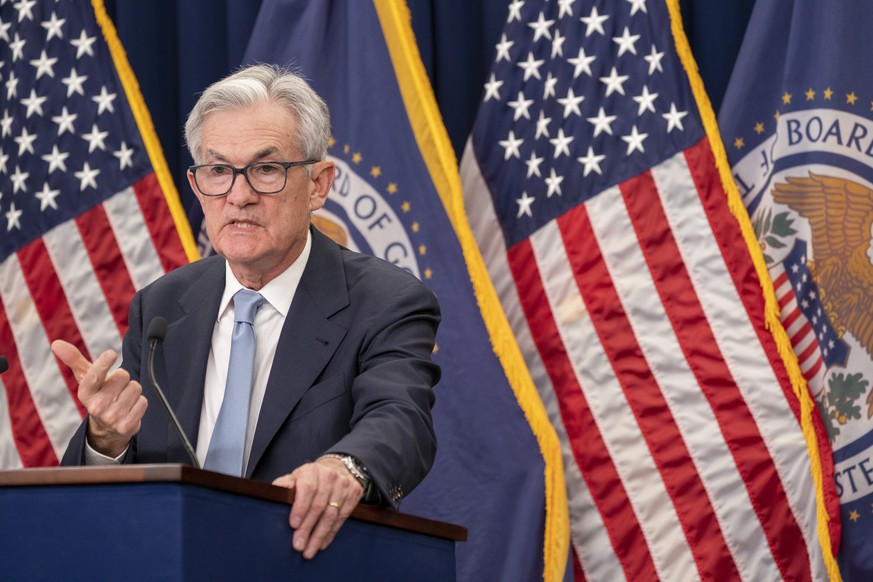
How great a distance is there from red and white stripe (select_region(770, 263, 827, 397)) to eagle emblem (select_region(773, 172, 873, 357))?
0.25 feet

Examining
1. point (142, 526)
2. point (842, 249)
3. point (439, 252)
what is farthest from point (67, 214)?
point (142, 526)

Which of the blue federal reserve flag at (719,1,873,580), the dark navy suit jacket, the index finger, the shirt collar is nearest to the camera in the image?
the index finger

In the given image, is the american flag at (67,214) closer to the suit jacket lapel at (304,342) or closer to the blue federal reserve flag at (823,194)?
the suit jacket lapel at (304,342)

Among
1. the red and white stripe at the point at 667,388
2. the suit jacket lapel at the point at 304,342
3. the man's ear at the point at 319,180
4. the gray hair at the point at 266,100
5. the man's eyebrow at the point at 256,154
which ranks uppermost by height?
the gray hair at the point at 266,100

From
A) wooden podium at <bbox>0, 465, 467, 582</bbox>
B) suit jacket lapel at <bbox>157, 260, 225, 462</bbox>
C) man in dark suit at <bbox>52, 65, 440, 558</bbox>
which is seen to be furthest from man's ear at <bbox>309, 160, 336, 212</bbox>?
wooden podium at <bbox>0, 465, 467, 582</bbox>

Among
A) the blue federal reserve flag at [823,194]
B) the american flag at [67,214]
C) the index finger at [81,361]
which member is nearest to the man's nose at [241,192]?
the index finger at [81,361]

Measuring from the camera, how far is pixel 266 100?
207cm

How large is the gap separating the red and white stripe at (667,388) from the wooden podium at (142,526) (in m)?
1.93

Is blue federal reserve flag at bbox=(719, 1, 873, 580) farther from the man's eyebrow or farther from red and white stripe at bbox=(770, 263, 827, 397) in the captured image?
the man's eyebrow

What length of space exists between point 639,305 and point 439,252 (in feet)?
1.98

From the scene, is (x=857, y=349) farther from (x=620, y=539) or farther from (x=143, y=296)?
(x=143, y=296)

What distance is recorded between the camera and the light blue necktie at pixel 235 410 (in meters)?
1.91

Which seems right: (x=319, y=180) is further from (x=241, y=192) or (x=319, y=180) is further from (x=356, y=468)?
(x=356, y=468)

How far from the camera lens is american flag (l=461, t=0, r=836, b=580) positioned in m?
3.06
